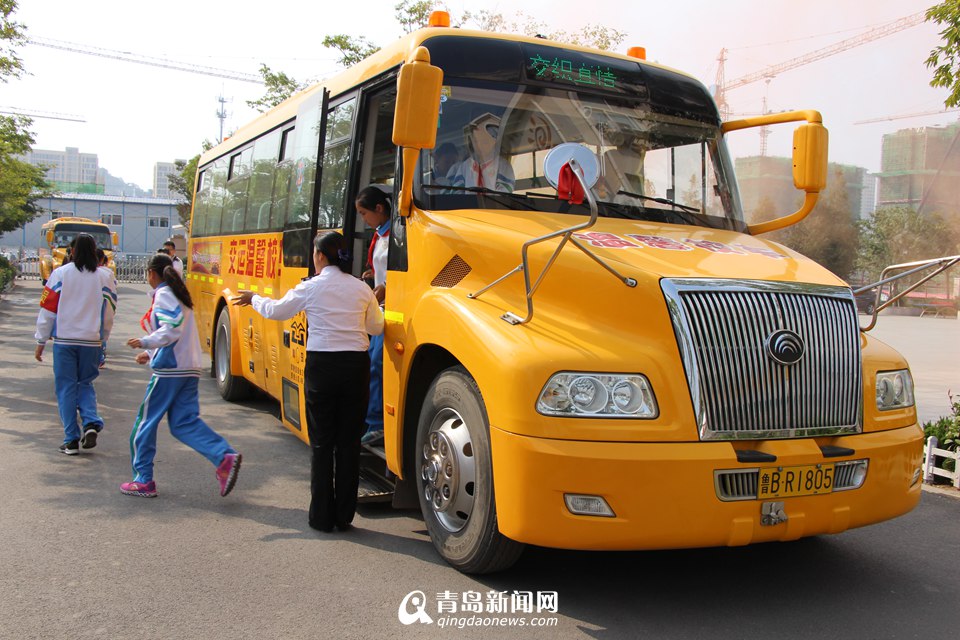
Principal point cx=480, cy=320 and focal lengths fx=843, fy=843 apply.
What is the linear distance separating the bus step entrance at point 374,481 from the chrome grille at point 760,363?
262 centimetres

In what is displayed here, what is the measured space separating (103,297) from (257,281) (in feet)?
4.71

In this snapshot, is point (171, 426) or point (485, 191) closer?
point (485, 191)

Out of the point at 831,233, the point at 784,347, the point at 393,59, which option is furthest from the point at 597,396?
the point at 831,233

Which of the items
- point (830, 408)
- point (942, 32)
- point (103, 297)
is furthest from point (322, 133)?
point (942, 32)

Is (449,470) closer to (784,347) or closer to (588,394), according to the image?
(588,394)

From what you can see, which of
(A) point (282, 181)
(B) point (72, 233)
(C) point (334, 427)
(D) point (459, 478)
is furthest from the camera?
(B) point (72, 233)

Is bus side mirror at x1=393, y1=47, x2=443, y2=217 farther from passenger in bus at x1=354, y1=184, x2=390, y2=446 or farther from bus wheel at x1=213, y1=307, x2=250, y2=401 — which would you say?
bus wheel at x1=213, y1=307, x2=250, y2=401

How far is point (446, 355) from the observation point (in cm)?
482

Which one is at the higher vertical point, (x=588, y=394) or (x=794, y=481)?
(x=588, y=394)

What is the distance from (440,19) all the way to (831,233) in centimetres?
4089

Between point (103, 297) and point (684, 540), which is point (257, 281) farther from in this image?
point (684, 540)

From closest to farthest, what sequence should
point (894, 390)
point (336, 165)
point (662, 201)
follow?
point (894, 390) < point (662, 201) < point (336, 165)

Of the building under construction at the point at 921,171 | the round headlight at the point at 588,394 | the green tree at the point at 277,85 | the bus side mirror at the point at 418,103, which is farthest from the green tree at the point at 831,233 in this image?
the round headlight at the point at 588,394

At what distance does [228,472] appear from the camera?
19.1 feet
